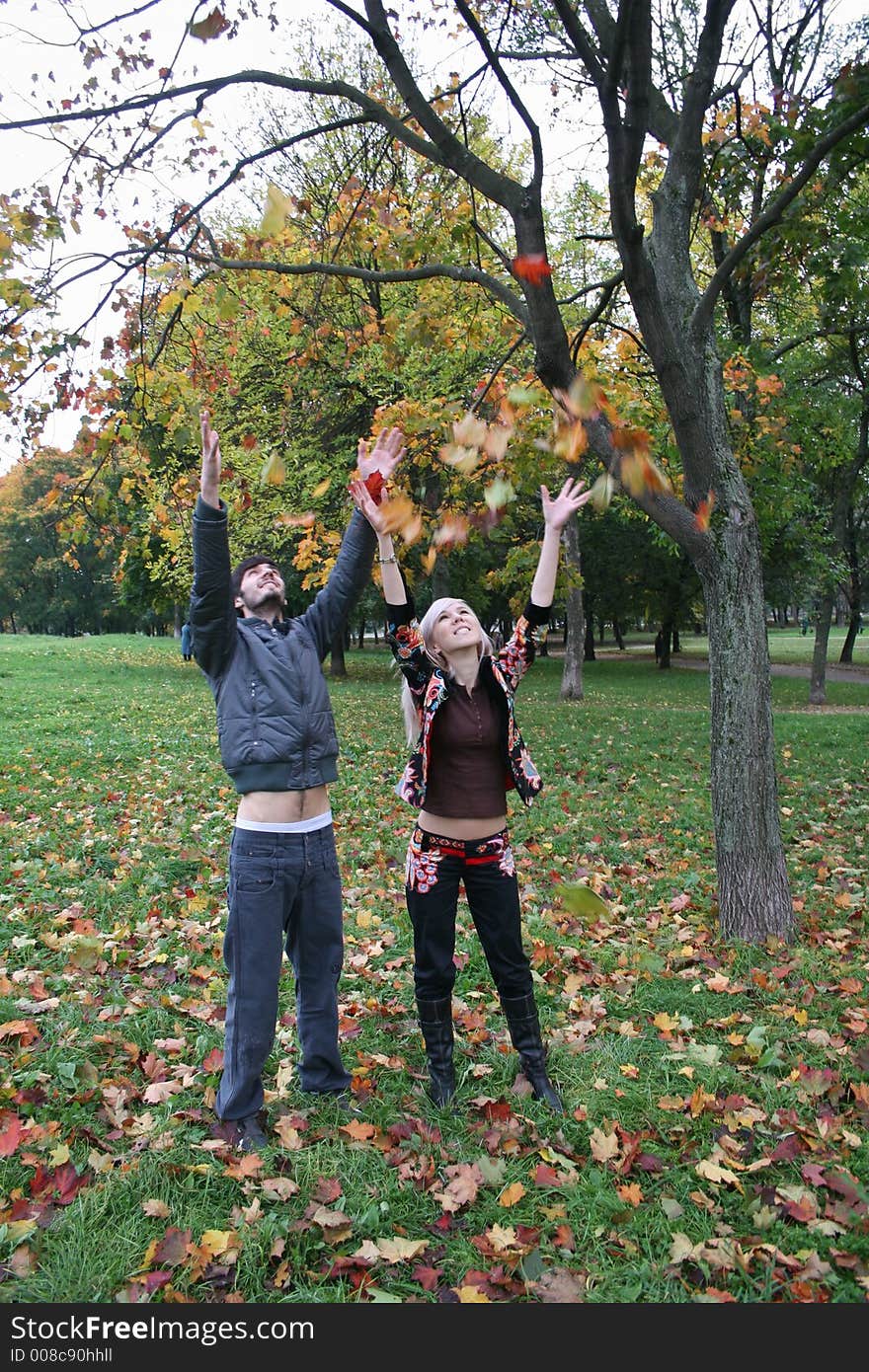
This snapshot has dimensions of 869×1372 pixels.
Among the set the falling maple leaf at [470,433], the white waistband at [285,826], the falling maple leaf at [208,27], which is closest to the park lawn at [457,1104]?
the white waistband at [285,826]

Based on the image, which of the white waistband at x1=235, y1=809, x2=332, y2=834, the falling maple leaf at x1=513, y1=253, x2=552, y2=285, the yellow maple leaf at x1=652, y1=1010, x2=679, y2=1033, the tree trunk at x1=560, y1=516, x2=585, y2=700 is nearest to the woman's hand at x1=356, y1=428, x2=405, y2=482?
the white waistband at x1=235, y1=809, x2=332, y2=834

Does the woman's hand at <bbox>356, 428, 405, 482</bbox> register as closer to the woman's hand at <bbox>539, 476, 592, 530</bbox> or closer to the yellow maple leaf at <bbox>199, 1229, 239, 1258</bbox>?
the woman's hand at <bbox>539, 476, 592, 530</bbox>

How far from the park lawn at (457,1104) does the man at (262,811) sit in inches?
15.3

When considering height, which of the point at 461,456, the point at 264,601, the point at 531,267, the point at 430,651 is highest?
the point at 531,267

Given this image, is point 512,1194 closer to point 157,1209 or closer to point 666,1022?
point 157,1209

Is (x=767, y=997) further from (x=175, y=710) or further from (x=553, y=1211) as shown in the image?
(x=175, y=710)

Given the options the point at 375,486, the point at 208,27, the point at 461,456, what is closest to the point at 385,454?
the point at 375,486

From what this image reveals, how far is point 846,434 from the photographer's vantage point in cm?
1506

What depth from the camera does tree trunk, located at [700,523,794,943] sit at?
5047mm

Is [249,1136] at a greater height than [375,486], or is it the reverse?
[375,486]

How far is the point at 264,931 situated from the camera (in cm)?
319

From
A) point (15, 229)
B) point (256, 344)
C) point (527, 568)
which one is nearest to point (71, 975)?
point (15, 229)

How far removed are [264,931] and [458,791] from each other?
90 centimetres

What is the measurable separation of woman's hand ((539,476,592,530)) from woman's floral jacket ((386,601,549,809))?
1.14 feet
